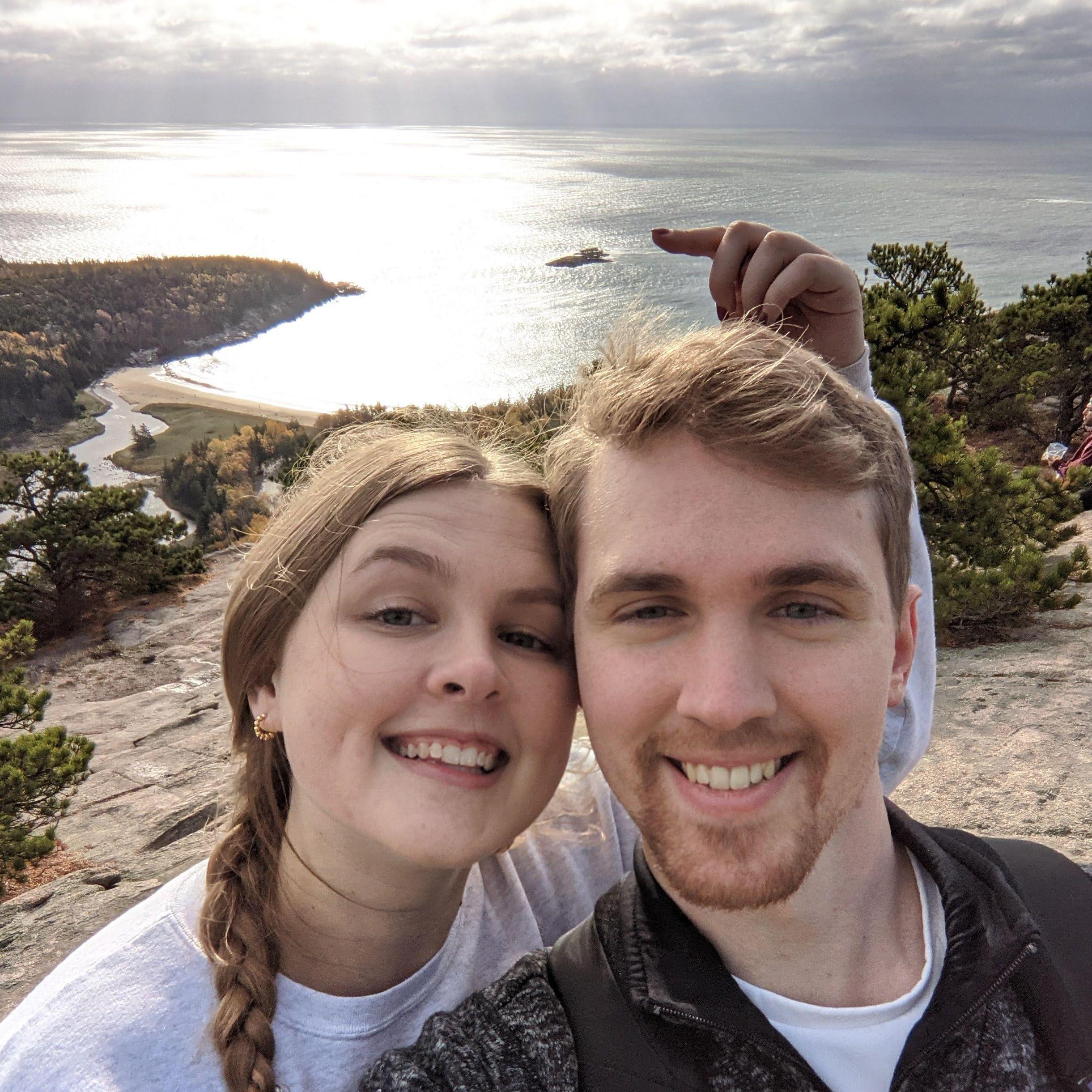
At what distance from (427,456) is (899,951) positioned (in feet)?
5.08

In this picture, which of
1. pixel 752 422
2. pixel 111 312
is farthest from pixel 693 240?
pixel 111 312

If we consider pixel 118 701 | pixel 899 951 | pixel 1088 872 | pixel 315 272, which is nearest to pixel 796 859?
pixel 899 951

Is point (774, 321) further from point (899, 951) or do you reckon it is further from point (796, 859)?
point (899, 951)

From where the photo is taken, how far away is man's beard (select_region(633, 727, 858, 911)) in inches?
64.5

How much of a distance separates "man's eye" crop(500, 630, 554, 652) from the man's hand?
106cm

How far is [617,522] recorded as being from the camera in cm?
182

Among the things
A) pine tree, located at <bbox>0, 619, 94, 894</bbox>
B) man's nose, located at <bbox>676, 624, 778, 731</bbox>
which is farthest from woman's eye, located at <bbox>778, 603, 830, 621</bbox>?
pine tree, located at <bbox>0, 619, 94, 894</bbox>

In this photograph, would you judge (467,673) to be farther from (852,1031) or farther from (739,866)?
(852,1031)

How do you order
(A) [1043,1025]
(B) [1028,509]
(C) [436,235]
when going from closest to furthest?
1. (A) [1043,1025]
2. (B) [1028,509]
3. (C) [436,235]

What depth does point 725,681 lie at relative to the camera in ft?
5.23

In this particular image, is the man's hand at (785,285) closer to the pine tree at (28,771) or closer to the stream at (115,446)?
the pine tree at (28,771)

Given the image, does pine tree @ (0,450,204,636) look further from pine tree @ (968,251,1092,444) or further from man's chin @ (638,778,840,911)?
pine tree @ (968,251,1092,444)

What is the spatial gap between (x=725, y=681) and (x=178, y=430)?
16875 mm

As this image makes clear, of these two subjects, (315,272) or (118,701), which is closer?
(118,701)
